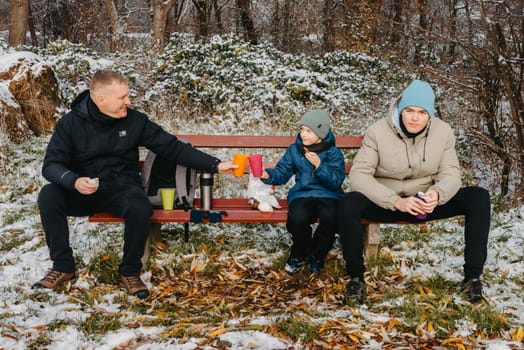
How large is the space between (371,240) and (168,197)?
5.20 feet

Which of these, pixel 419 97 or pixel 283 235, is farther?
pixel 283 235

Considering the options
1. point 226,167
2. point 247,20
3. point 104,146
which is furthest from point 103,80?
point 247,20

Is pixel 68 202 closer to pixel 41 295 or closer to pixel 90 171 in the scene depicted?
pixel 90 171

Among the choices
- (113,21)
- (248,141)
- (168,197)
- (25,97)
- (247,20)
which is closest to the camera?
(168,197)

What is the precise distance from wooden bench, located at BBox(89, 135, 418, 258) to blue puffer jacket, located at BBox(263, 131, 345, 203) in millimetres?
236

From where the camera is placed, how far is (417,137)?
386cm

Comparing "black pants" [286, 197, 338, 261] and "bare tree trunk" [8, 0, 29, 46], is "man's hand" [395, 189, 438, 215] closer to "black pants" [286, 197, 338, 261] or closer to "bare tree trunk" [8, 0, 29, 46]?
"black pants" [286, 197, 338, 261]

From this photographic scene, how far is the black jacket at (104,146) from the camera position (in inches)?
152

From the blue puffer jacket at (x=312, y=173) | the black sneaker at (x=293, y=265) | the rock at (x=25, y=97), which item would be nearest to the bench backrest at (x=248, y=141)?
the blue puffer jacket at (x=312, y=173)

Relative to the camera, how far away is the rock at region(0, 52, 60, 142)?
22.9ft

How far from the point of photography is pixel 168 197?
402cm

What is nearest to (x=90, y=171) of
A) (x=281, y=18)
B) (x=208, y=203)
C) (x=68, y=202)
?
(x=68, y=202)

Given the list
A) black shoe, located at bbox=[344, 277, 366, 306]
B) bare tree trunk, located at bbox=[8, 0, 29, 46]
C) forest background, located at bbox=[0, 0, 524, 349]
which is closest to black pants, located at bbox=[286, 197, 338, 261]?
forest background, located at bbox=[0, 0, 524, 349]

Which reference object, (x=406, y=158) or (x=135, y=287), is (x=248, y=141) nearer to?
(x=406, y=158)
